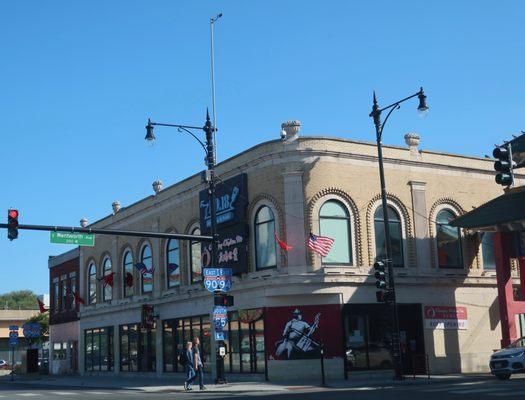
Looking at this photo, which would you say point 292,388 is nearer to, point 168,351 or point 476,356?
point 476,356

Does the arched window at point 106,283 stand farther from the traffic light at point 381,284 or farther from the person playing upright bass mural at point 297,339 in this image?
the traffic light at point 381,284

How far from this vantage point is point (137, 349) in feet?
135

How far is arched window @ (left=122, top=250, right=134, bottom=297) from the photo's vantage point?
141 ft

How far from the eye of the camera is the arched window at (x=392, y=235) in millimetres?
31812

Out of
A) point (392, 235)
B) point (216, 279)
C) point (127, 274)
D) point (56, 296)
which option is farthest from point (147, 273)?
point (56, 296)

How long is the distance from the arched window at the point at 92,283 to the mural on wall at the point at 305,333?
2213 centimetres

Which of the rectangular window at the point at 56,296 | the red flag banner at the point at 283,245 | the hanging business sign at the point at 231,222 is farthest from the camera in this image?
the rectangular window at the point at 56,296

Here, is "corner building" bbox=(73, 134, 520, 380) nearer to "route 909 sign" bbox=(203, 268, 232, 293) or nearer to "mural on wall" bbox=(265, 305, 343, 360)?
"mural on wall" bbox=(265, 305, 343, 360)

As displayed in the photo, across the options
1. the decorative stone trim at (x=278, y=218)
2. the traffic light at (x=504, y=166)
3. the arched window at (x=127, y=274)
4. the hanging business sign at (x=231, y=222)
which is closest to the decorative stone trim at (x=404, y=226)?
the decorative stone trim at (x=278, y=218)

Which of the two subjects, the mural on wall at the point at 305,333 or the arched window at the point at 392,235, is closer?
the mural on wall at the point at 305,333

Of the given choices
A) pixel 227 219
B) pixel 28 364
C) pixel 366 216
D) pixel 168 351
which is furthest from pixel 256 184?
pixel 28 364

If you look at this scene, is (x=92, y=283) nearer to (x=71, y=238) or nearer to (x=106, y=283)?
(x=106, y=283)

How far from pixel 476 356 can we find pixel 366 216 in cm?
855

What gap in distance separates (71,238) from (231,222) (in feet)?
27.9
